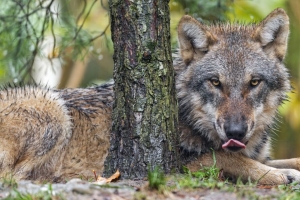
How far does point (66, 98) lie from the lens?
746cm

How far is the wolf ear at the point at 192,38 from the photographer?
6.77m

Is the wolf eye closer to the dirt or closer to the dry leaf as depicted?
the dry leaf

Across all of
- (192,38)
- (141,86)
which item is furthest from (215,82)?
(141,86)

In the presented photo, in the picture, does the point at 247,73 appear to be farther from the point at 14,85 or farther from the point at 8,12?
the point at 8,12

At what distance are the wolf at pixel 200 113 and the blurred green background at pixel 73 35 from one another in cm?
66

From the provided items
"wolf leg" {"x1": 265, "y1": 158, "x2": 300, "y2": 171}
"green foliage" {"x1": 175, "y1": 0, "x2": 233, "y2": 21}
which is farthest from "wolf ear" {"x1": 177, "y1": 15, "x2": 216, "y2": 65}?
"green foliage" {"x1": 175, "y1": 0, "x2": 233, "y2": 21}

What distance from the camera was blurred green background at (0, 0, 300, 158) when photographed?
895cm

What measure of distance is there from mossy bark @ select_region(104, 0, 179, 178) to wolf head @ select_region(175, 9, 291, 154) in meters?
0.82

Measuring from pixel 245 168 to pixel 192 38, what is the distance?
1.61 meters

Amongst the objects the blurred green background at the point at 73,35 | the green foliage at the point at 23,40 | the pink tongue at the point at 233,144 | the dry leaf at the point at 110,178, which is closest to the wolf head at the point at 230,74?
the pink tongue at the point at 233,144

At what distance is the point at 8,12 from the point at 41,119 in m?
3.77

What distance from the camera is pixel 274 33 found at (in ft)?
22.9

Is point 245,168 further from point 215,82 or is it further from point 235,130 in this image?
point 215,82

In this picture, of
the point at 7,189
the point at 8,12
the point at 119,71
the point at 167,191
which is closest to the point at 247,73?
the point at 119,71
